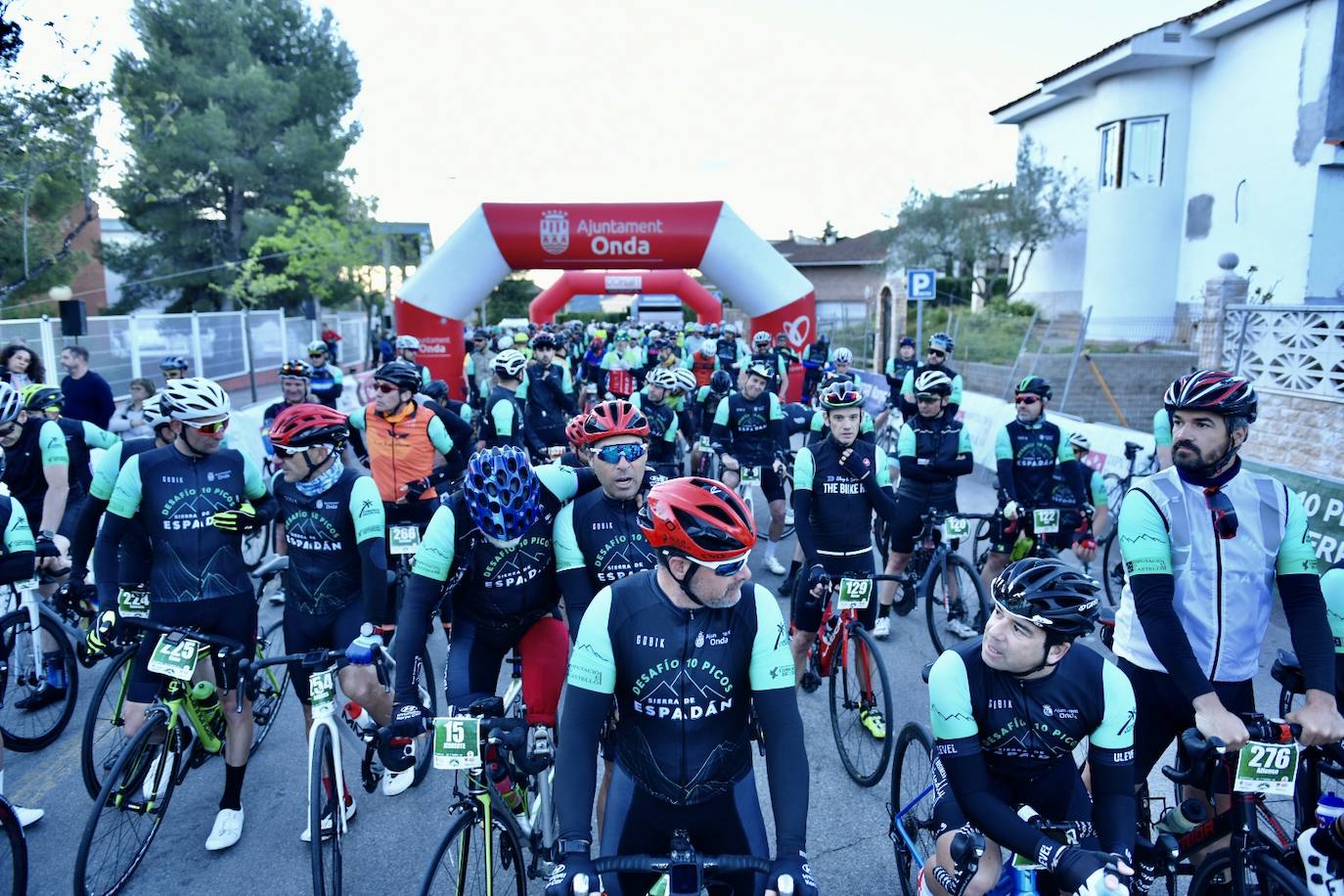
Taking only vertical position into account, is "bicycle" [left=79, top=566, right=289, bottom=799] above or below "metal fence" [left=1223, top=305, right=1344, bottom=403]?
below

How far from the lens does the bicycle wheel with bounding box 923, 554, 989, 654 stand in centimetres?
651

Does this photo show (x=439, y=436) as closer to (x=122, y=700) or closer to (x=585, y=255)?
(x=122, y=700)

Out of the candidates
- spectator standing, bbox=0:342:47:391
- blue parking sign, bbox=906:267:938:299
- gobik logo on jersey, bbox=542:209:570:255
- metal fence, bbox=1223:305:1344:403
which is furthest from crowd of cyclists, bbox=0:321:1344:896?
gobik logo on jersey, bbox=542:209:570:255

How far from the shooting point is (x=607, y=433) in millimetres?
4562

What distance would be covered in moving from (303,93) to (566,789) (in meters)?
41.2

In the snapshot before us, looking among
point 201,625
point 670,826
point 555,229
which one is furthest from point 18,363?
point 555,229

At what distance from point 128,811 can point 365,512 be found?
5.75 feet

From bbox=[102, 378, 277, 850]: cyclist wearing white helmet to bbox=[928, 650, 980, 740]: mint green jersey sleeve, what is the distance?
3382mm

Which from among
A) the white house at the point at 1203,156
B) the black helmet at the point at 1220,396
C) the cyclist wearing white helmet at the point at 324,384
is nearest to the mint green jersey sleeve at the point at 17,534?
the black helmet at the point at 1220,396

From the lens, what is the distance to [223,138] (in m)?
33.0

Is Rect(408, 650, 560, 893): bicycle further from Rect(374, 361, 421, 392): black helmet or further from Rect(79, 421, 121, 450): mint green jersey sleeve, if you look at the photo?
Rect(79, 421, 121, 450): mint green jersey sleeve

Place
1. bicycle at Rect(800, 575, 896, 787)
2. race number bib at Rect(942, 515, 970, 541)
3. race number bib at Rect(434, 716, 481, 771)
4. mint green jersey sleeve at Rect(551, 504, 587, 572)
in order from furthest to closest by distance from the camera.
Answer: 1. race number bib at Rect(942, 515, 970, 541)
2. bicycle at Rect(800, 575, 896, 787)
3. mint green jersey sleeve at Rect(551, 504, 587, 572)
4. race number bib at Rect(434, 716, 481, 771)

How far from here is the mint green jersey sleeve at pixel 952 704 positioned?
2.87 meters

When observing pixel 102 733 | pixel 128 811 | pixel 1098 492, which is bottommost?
pixel 102 733
